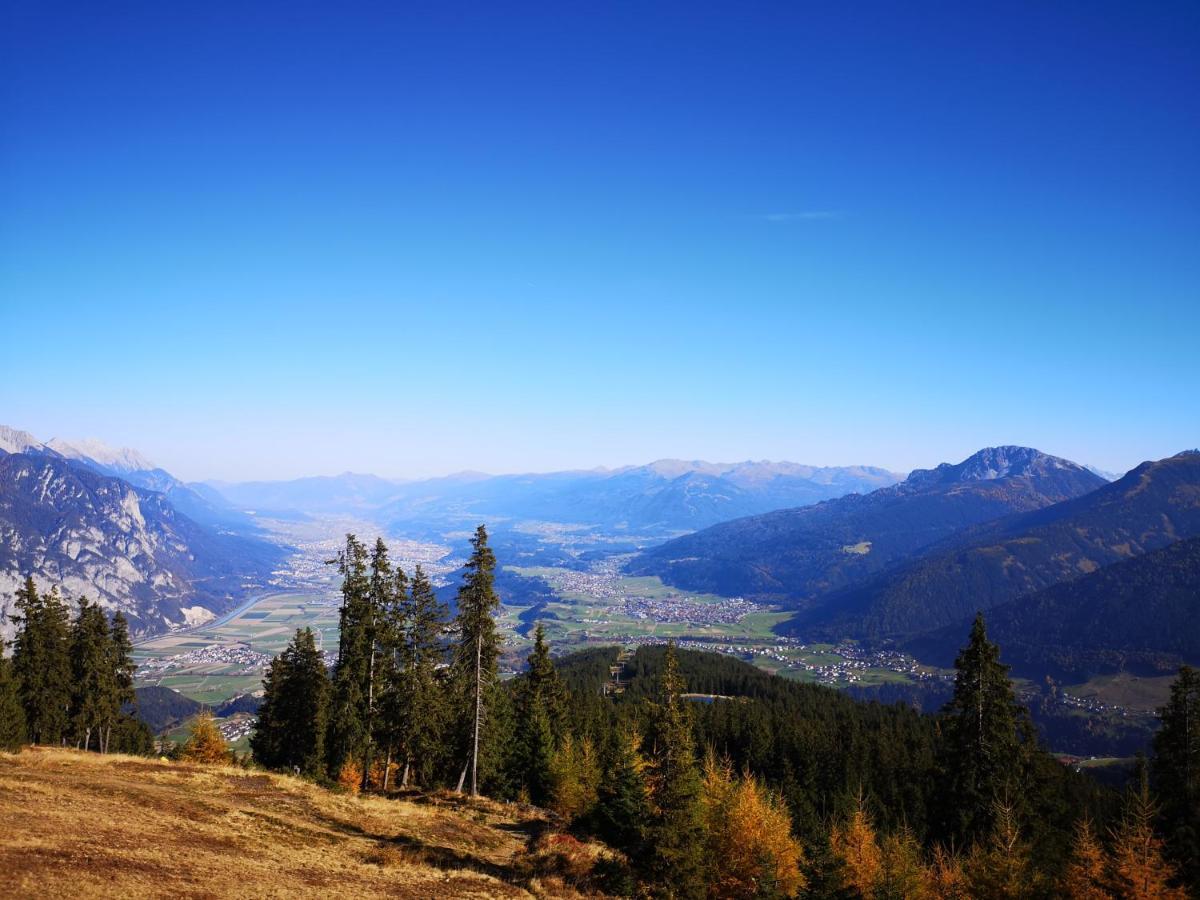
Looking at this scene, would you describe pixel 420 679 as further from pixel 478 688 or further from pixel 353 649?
pixel 353 649

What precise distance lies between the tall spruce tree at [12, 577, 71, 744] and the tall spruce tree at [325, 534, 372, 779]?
2987 centimetres

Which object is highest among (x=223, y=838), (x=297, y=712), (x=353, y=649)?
(x=353, y=649)

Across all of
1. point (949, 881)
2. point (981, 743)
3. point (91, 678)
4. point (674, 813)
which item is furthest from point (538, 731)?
point (91, 678)

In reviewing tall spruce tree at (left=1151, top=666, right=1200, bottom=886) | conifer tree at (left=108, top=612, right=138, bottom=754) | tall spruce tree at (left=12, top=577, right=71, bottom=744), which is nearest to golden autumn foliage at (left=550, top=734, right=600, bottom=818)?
tall spruce tree at (left=1151, top=666, right=1200, bottom=886)

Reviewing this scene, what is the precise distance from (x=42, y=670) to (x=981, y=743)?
79.6 m

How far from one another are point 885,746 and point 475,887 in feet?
285

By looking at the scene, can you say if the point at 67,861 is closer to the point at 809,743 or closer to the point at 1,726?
the point at 1,726

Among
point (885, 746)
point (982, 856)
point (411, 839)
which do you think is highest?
point (411, 839)

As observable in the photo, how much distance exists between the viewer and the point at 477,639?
162 ft

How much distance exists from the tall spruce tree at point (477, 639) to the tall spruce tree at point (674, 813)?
16.2 m

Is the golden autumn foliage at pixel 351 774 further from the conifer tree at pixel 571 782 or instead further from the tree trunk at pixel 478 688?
the conifer tree at pixel 571 782

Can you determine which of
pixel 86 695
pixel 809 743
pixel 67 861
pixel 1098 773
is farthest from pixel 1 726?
pixel 1098 773

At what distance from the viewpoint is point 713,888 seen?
41.8 m

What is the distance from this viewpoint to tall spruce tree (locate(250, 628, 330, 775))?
60.2 meters
